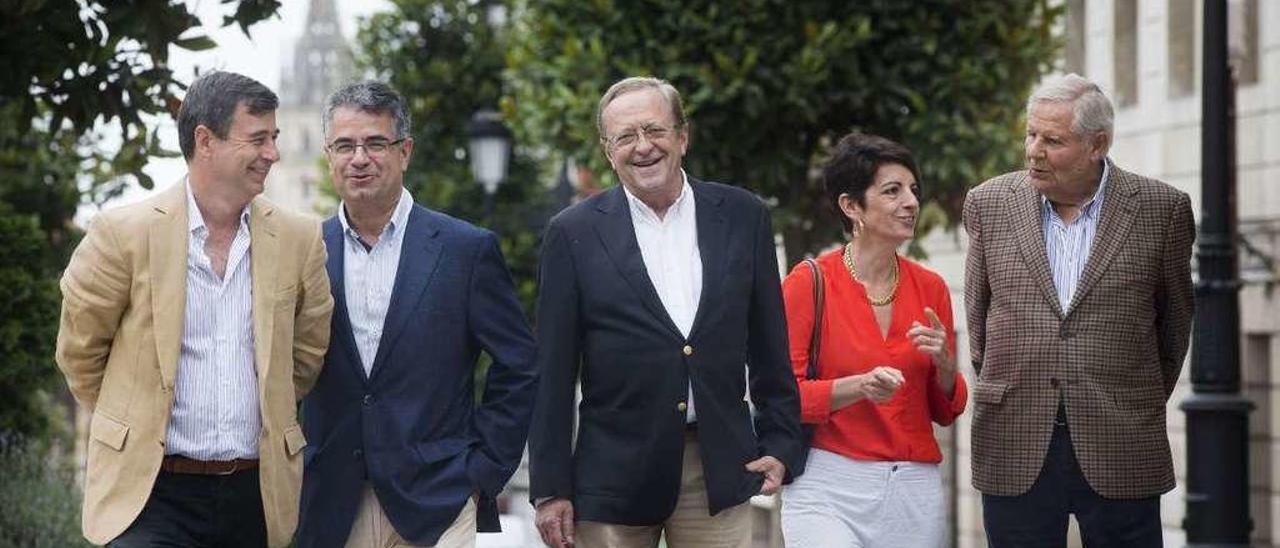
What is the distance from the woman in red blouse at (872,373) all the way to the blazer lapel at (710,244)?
522 mm

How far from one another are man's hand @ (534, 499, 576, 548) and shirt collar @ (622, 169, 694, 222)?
0.90 meters

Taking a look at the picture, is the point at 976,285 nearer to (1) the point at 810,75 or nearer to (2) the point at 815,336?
(2) the point at 815,336

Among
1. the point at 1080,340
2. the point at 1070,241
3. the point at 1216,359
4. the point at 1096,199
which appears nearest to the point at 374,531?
the point at 1080,340

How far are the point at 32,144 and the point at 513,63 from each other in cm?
419

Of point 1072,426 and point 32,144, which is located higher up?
point 32,144

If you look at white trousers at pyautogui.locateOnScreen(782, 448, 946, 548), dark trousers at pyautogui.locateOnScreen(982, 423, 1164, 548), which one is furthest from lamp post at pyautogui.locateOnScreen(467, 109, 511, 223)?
dark trousers at pyautogui.locateOnScreen(982, 423, 1164, 548)

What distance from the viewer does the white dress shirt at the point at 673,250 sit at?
8.15m

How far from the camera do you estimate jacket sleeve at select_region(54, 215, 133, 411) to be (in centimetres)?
743

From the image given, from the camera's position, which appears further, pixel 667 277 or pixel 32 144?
pixel 32 144

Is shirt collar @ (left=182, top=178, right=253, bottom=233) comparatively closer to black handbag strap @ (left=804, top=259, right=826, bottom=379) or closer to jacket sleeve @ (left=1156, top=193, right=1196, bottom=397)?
black handbag strap @ (left=804, top=259, right=826, bottom=379)

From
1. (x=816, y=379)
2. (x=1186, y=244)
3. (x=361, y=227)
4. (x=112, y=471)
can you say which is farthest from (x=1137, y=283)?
(x=112, y=471)

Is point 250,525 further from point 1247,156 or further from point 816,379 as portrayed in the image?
point 1247,156

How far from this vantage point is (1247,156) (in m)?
22.0

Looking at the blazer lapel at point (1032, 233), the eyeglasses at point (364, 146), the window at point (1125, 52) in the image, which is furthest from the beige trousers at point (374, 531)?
the window at point (1125, 52)
